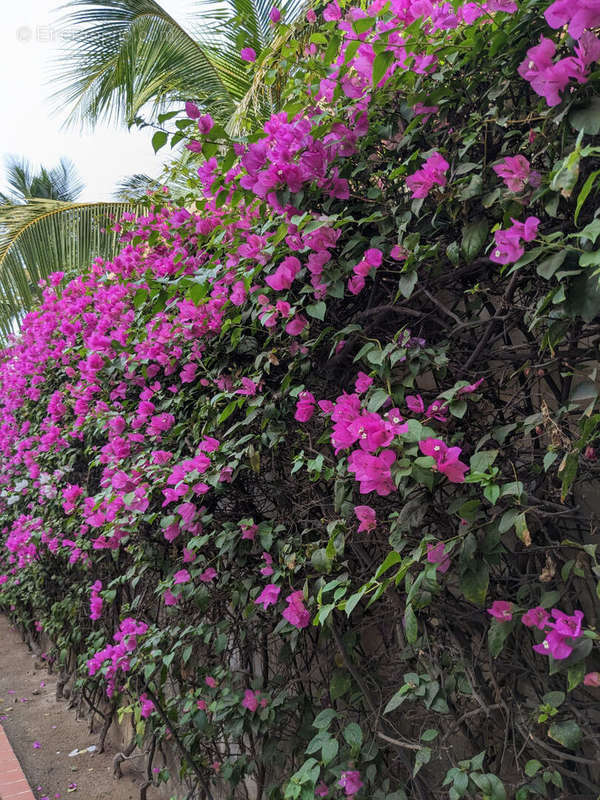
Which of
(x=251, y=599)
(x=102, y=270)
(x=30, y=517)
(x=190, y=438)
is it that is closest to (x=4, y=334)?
(x=30, y=517)

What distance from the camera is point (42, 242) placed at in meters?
6.50

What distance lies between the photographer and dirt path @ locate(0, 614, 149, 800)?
10.0 ft

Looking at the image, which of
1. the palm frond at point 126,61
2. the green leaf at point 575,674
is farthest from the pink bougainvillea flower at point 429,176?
the palm frond at point 126,61

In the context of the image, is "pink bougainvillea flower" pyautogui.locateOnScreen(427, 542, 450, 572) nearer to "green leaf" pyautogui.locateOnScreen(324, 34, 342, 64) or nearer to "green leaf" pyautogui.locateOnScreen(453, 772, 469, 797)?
"green leaf" pyautogui.locateOnScreen(453, 772, 469, 797)

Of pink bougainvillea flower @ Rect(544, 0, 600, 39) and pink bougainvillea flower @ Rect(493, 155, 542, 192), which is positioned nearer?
pink bougainvillea flower @ Rect(544, 0, 600, 39)

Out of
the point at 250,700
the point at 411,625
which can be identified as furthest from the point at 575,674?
the point at 250,700

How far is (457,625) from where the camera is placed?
1.48 m

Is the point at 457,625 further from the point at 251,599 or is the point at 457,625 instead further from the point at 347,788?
the point at 251,599

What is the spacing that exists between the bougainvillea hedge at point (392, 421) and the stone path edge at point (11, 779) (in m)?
0.99

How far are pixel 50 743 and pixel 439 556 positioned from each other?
3324 millimetres

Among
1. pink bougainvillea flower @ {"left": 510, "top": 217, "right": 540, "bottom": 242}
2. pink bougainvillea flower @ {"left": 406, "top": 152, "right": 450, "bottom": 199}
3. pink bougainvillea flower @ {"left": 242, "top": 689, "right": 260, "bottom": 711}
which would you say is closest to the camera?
pink bougainvillea flower @ {"left": 510, "top": 217, "right": 540, "bottom": 242}

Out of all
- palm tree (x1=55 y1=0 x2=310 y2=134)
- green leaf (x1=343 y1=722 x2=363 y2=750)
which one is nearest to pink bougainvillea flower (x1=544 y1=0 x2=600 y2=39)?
green leaf (x1=343 y1=722 x2=363 y2=750)

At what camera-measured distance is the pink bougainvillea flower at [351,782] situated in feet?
5.25

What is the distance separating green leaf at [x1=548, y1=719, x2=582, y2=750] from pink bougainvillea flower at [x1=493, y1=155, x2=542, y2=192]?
997 millimetres
